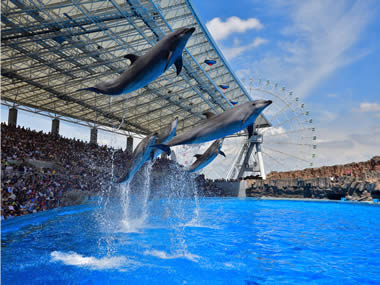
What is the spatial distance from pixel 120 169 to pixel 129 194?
2.35 m

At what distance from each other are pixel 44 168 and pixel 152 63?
1170 cm

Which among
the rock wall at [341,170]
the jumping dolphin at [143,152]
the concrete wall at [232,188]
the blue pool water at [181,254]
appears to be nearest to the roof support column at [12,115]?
the blue pool water at [181,254]

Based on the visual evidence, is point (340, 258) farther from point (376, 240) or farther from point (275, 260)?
point (376, 240)

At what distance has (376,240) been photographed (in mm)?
7449

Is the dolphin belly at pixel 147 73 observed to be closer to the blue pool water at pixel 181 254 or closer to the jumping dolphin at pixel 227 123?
the jumping dolphin at pixel 227 123

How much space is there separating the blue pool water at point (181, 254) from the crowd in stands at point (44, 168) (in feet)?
2.92

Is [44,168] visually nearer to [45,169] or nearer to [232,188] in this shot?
[45,169]

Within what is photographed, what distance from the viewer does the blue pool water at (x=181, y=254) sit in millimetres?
4434

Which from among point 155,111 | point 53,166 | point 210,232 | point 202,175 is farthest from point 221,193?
point 210,232

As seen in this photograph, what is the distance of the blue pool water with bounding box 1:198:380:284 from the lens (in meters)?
4.43

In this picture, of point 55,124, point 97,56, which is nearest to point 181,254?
point 97,56

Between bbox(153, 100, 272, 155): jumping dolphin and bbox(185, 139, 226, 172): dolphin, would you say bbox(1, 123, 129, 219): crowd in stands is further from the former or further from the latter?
bbox(153, 100, 272, 155): jumping dolphin

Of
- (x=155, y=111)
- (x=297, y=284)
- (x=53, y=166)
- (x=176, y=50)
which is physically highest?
(x=155, y=111)

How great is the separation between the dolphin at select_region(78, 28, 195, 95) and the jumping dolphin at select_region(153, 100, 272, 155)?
1.08m
